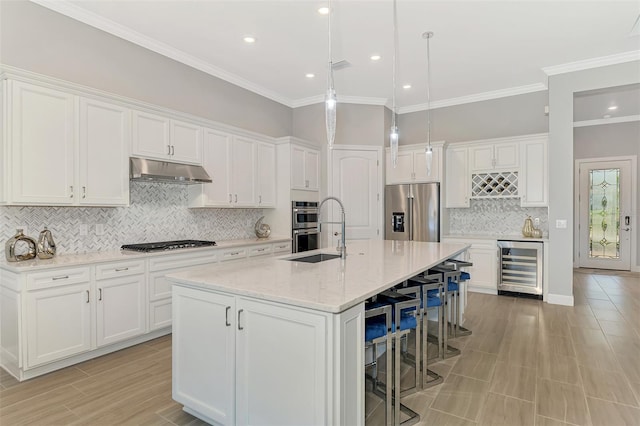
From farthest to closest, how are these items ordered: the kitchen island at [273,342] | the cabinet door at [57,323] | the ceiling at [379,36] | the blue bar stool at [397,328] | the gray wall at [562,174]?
the gray wall at [562,174] < the ceiling at [379,36] < the cabinet door at [57,323] < the blue bar stool at [397,328] < the kitchen island at [273,342]

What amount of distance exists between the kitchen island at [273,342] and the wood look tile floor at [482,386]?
413mm

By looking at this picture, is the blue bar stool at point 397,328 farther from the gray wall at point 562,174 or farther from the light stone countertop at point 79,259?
the gray wall at point 562,174

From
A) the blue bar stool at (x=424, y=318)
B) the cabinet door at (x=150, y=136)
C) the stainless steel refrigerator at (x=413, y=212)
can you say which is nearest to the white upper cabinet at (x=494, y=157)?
the stainless steel refrigerator at (x=413, y=212)

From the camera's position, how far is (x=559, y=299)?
4734 millimetres

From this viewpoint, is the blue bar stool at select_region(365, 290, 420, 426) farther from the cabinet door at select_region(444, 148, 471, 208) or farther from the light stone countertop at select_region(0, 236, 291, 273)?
the cabinet door at select_region(444, 148, 471, 208)

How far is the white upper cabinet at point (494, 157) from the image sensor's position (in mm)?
5242

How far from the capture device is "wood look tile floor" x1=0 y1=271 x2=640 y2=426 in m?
2.21

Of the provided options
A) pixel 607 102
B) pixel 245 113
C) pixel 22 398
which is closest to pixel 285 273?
pixel 22 398

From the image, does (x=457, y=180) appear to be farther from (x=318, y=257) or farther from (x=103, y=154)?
(x=103, y=154)

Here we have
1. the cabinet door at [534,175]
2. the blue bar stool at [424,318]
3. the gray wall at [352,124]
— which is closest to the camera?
the blue bar stool at [424,318]

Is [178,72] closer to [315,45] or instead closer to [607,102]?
[315,45]

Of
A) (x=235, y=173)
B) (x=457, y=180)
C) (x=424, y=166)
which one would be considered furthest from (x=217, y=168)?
(x=457, y=180)

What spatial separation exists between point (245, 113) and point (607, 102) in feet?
20.3

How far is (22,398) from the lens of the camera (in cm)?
243
